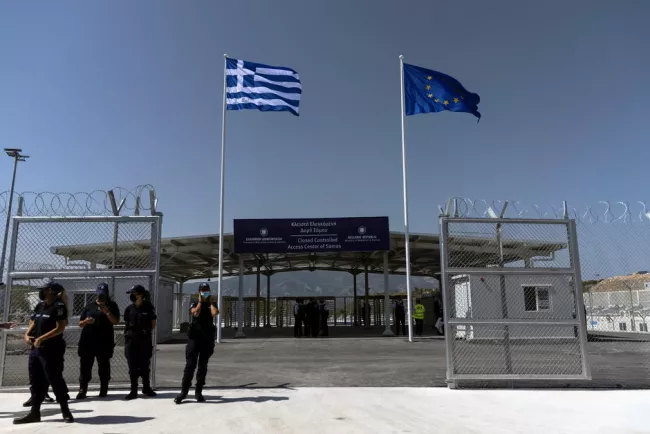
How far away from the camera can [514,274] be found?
7852 millimetres

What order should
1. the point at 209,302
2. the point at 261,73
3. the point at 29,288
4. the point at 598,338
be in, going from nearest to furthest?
the point at 209,302
the point at 29,288
the point at 261,73
the point at 598,338

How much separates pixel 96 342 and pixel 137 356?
648mm

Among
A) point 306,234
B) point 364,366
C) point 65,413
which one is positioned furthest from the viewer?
point 306,234

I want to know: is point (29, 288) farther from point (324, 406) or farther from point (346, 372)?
point (346, 372)

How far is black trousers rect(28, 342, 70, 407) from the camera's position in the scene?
5.86 m

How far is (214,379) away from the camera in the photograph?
9133 millimetres

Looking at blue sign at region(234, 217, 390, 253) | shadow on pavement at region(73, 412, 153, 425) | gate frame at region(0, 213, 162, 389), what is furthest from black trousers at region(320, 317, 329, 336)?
shadow on pavement at region(73, 412, 153, 425)

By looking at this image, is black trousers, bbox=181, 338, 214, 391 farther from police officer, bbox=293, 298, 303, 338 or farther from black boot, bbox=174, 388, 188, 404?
police officer, bbox=293, 298, 303, 338

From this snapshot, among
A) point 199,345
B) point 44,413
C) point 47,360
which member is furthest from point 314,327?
point 47,360

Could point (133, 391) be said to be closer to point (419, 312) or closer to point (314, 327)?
point (314, 327)

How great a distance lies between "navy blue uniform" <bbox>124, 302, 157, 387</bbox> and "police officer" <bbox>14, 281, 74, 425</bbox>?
1171 mm

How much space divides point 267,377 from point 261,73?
12078mm

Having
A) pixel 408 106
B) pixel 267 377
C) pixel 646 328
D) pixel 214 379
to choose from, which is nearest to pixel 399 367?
pixel 267 377

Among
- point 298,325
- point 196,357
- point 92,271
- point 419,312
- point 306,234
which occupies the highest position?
point 306,234
